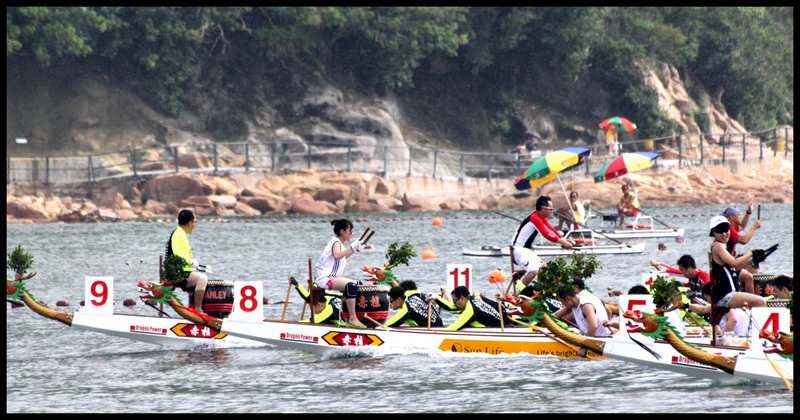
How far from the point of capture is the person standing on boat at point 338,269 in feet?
71.6

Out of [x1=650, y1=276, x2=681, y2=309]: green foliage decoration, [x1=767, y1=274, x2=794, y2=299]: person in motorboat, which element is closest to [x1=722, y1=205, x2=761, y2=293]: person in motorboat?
[x1=767, y1=274, x2=794, y2=299]: person in motorboat

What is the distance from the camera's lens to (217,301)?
906 inches

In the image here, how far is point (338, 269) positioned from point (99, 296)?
12.6 feet

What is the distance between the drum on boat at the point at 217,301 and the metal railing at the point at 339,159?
4147 centimetres

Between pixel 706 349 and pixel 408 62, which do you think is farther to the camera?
pixel 408 62

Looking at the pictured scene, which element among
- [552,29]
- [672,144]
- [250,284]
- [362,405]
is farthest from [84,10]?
[362,405]

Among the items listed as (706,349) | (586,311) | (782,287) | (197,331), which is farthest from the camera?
(197,331)

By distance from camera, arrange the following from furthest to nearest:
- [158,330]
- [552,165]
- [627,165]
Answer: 1. [627,165]
2. [552,165]
3. [158,330]

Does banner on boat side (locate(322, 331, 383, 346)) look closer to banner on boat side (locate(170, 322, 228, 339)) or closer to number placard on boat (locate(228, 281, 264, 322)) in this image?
number placard on boat (locate(228, 281, 264, 322))

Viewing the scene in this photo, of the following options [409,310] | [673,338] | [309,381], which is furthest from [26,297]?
[673,338]

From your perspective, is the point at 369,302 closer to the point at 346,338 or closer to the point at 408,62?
the point at 346,338
